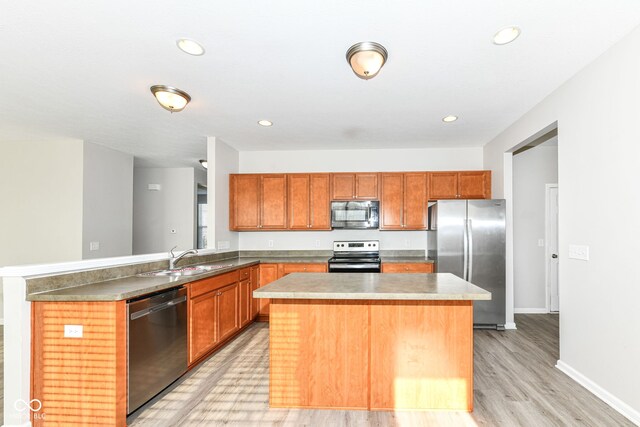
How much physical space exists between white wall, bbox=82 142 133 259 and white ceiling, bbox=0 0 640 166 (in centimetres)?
70

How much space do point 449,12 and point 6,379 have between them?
3.60m

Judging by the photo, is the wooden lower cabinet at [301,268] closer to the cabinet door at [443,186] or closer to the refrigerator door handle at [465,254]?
the refrigerator door handle at [465,254]

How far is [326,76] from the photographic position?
2.78 meters

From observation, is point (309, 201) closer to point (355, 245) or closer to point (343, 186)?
point (343, 186)

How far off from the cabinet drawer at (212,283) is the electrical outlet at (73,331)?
3.10 feet

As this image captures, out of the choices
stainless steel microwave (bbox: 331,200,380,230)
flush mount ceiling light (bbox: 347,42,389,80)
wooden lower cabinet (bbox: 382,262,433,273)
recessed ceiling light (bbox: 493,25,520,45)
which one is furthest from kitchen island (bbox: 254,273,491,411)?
stainless steel microwave (bbox: 331,200,380,230)

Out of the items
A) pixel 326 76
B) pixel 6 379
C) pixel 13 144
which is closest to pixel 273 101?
pixel 326 76

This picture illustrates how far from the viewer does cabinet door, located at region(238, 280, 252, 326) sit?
421 cm

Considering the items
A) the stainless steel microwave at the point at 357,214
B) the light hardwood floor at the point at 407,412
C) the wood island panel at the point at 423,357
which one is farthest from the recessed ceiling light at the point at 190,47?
the stainless steel microwave at the point at 357,214

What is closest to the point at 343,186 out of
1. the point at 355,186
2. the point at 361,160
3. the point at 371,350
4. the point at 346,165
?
the point at 355,186

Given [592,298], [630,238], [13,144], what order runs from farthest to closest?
[13,144] < [592,298] < [630,238]

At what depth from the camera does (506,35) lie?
2.19 meters

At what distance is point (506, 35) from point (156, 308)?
10.6 ft

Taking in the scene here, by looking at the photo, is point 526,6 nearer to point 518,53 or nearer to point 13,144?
point 518,53
